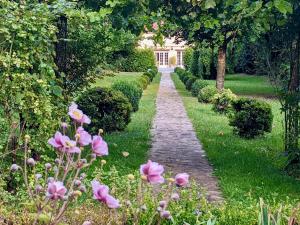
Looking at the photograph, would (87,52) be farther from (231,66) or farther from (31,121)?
(231,66)

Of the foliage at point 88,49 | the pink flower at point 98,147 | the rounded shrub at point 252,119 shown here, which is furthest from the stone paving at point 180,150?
the pink flower at point 98,147

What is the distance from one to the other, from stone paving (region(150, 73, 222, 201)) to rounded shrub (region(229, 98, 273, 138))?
101 centimetres

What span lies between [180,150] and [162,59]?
58.7 m

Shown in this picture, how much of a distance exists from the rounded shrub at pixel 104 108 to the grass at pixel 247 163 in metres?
1.74

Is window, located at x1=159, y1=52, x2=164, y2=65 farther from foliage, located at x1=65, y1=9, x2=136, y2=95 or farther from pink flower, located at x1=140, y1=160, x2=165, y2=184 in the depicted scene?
pink flower, located at x1=140, y1=160, x2=165, y2=184

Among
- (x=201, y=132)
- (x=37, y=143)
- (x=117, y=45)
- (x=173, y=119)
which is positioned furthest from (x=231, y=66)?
(x=37, y=143)

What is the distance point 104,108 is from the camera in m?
11.6

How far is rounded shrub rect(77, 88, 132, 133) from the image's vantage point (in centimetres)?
1126

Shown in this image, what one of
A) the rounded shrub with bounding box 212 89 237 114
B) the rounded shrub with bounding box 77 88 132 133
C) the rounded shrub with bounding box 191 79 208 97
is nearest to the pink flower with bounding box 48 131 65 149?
the rounded shrub with bounding box 77 88 132 133

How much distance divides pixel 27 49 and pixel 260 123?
7259 millimetres

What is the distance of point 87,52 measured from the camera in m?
9.49

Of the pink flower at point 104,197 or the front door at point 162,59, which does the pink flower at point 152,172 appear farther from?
the front door at point 162,59

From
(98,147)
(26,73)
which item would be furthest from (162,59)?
(98,147)

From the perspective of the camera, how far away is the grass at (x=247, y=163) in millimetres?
6613
